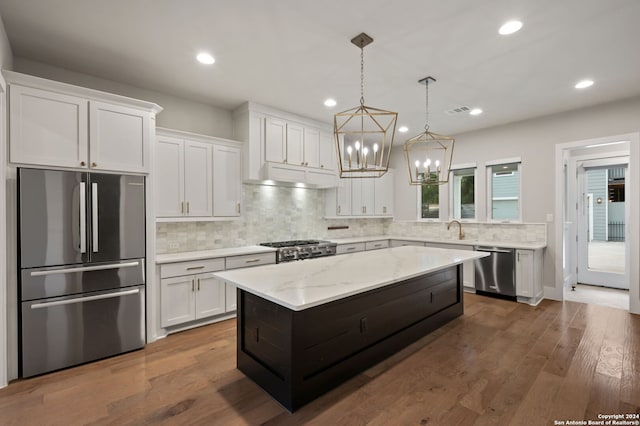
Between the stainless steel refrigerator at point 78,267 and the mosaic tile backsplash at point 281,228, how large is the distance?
84 cm

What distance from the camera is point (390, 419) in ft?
6.57

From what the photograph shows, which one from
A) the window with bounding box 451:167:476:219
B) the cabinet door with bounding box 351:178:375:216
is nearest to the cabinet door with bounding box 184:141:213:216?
the cabinet door with bounding box 351:178:375:216

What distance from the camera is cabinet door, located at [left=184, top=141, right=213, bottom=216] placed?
378 cm

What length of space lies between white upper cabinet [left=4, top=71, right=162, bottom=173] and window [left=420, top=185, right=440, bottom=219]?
499 centimetres

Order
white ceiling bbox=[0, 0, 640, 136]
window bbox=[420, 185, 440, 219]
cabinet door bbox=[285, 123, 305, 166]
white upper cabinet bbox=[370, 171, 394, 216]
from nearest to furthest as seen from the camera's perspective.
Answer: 1. white ceiling bbox=[0, 0, 640, 136]
2. cabinet door bbox=[285, 123, 305, 166]
3. window bbox=[420, 185, 440, 219]
4. white upper cabinet bbox=[370, 171, 394, 216]

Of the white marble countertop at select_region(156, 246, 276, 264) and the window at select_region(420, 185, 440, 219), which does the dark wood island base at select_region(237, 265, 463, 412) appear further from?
the window at select_region(420, 185, 440, 219)

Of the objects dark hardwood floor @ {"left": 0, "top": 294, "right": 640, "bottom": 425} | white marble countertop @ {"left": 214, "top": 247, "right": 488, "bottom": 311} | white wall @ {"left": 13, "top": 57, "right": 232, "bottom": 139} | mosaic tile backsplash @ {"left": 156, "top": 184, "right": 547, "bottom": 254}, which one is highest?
white wall @ {"left": 13, "top": 57, "right": 232, "bottom": 139}

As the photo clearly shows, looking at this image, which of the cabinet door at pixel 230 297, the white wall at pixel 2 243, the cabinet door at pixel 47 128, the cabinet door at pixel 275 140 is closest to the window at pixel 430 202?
the cabinet door at pixel 275 140

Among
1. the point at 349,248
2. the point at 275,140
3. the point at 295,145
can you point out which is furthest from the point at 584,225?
the point at 275,140

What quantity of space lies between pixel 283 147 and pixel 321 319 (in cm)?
291

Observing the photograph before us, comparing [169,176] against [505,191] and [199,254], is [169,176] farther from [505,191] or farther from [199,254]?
[505,191]

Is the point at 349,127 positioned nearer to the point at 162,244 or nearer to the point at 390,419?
the point at 162,244

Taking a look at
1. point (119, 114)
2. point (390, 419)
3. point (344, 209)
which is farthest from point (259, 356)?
point (344, 209)

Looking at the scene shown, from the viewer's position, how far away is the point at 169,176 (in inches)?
144
